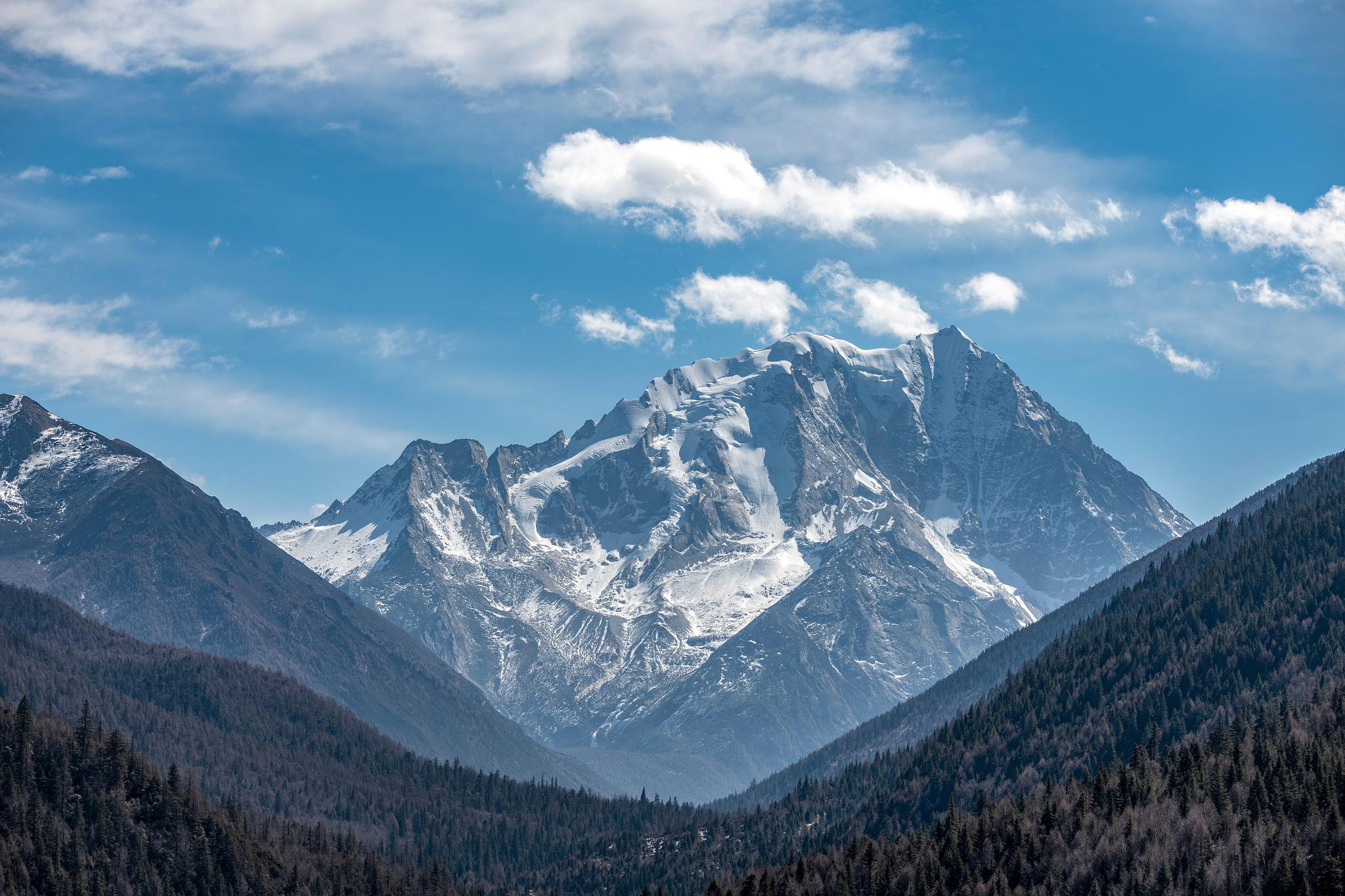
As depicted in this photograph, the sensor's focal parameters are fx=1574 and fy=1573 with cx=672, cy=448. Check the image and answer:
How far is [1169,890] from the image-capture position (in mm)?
199250

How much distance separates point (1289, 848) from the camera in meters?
198

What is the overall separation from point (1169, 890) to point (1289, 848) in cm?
1582
